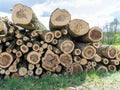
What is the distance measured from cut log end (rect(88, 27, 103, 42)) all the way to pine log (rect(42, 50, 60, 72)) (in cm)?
92

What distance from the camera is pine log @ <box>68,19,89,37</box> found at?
7449 mm

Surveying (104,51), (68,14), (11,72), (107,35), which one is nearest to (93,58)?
(104,51)

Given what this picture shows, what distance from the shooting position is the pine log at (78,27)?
24.4ft

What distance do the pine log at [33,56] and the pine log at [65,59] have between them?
1.73 ft

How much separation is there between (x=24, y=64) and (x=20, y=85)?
86 cm

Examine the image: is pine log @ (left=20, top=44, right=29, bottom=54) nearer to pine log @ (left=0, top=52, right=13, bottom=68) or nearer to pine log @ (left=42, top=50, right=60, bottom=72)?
pine log @ (left=0, top=52, right=13, bottom=68)

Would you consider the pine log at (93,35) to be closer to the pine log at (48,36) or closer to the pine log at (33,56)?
the pine log at (48,36)

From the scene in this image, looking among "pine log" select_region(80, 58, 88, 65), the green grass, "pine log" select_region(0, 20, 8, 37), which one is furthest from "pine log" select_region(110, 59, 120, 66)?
"pine log" select_region(0, 20, 8, 37)

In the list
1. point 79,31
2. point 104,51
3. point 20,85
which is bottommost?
point 20,85

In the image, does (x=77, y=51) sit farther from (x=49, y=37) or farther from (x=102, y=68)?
(x=102, y=68)

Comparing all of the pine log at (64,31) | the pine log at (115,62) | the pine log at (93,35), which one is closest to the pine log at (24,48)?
the pine log at (64,31)

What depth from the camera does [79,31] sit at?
750cm

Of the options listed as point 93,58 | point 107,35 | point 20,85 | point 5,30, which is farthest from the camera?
point 107,35

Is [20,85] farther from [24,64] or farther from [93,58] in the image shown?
[93,58]
